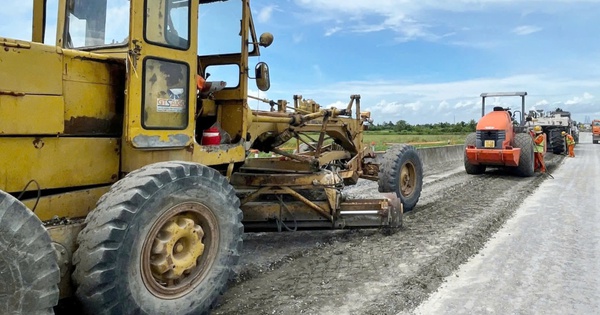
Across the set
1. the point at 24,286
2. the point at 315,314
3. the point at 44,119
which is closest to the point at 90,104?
the point at 44,119

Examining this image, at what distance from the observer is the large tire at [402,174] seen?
7.62 meters

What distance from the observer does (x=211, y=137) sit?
4.70 m

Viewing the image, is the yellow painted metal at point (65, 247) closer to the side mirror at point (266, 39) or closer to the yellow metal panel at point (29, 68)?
the yellow metal panel at point (29, 68)

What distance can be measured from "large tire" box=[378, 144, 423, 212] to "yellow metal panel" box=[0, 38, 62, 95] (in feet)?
17.6

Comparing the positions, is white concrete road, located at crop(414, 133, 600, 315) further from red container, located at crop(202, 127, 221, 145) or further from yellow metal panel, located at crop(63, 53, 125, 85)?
yellow metal panel, located at crop(63, 53, 125, 85)

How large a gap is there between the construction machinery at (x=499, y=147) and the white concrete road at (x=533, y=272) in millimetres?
5047

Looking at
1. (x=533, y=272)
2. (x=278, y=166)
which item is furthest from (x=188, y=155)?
(x=533, y=272)

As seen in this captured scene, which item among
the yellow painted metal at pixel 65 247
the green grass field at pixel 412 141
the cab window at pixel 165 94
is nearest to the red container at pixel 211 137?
the cab window at pixel 165 94

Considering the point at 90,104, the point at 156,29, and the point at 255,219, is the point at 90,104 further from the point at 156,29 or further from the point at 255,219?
the point at 255,219

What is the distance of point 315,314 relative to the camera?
12.4 feet

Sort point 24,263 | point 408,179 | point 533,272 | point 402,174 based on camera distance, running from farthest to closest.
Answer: point 408,179
point 402,174
point 533,272
point 24,263

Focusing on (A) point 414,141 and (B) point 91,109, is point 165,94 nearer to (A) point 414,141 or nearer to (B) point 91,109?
(B) point 91,109

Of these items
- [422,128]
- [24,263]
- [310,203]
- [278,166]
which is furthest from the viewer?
[422,128]

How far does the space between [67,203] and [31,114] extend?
0.76 meters
